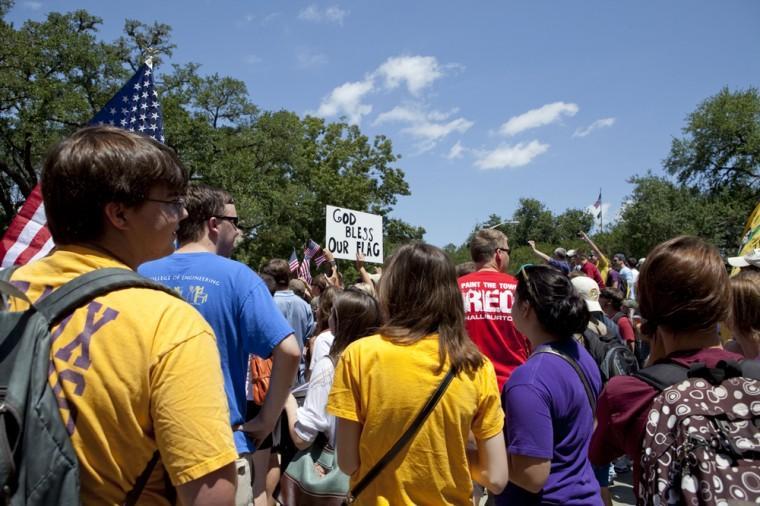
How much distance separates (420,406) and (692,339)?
1007 millimetres

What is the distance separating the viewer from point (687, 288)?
6.62 feet

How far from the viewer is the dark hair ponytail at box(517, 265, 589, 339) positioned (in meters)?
3.01

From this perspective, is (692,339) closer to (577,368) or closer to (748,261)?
(577,368)

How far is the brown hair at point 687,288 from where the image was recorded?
6.58 feet

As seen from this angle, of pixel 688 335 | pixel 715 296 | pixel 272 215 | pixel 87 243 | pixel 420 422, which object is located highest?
pixel 272 215

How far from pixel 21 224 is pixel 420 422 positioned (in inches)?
161

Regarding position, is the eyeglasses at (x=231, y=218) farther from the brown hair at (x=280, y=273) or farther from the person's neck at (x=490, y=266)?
the brown hair at (x=280, y=273)

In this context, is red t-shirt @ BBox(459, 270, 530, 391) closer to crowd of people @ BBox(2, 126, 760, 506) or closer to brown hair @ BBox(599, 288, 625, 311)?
crowd of people @ BBox(2, 126, 760, 506)

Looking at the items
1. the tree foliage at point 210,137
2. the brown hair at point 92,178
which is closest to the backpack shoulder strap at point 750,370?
the brown hair at point 92,178

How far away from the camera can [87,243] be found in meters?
1.56

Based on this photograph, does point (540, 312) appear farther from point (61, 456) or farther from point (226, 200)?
point (61, 456)

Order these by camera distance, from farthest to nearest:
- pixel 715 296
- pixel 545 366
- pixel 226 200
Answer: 1. pixel 226 200
2. pixel 545 366
3. pixel 715 296

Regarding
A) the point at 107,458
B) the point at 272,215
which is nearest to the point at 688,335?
the point at 107,458

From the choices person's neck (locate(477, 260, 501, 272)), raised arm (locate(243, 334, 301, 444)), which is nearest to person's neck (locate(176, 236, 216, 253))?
raised arm (locate(243, 334, 301, 444))
